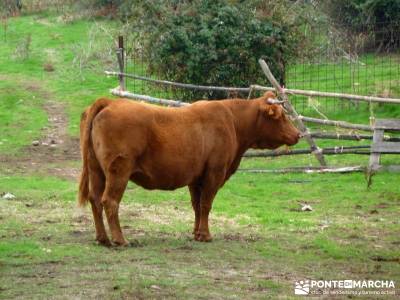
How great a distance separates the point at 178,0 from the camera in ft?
77.0

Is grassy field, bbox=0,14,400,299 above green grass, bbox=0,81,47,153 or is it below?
above

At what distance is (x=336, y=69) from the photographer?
980 inches

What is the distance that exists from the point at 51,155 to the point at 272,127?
25.6 ft

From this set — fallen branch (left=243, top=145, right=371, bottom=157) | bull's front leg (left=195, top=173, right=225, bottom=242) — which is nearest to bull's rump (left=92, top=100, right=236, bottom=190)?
bull's front leg (left=195, top=173, right=225, bottom=242)

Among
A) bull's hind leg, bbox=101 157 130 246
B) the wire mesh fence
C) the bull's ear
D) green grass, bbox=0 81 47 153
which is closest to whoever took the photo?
bull's hind leg, bbox=101 157 130 246

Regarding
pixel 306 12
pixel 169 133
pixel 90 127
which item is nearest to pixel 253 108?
pixel 169 133

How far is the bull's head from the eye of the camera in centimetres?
1220

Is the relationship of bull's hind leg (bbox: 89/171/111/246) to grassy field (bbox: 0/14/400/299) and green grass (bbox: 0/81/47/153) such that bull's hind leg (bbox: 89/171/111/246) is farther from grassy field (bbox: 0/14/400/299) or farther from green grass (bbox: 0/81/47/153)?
green grass (bbox: 0/81/47/153)

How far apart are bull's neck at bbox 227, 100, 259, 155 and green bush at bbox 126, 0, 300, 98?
9.38 meters

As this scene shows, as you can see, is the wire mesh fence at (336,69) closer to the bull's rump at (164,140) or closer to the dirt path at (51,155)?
the dirt path at (51,155)

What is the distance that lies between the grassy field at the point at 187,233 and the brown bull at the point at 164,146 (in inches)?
21.3

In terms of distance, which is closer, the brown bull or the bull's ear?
the brown bull

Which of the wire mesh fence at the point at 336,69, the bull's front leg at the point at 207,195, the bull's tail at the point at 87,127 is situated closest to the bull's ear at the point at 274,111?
the bull's front leg at the point at 207,195

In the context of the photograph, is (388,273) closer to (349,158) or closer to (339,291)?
(339,291)
